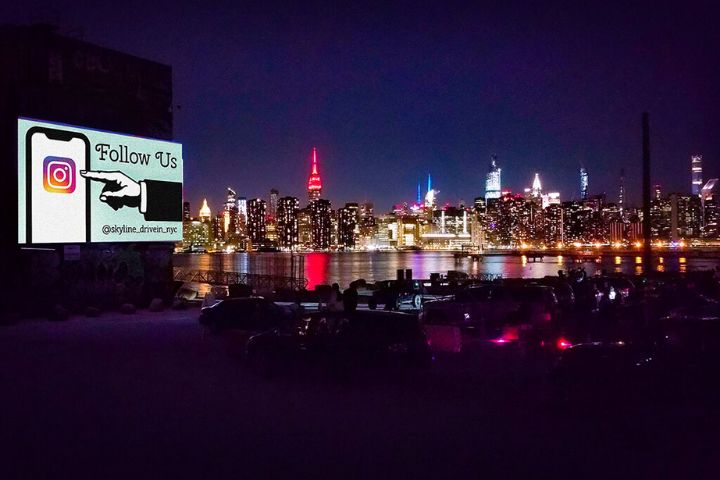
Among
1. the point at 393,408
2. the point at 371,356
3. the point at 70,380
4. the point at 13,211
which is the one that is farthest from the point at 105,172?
the point at 393,408

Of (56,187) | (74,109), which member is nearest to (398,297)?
(56,187)

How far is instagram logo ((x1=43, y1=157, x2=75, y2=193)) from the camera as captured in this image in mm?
30664

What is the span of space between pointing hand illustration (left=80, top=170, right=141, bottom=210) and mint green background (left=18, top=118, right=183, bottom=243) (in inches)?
6.5

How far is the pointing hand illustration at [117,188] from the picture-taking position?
32250 millimetres

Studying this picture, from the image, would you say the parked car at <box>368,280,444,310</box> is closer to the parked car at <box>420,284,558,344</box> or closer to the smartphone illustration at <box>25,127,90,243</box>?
the parked car at <box>420,284,558,344</box>

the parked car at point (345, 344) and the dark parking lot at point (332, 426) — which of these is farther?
the parked car at point (345, 344)

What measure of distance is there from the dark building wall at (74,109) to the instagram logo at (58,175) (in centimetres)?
106

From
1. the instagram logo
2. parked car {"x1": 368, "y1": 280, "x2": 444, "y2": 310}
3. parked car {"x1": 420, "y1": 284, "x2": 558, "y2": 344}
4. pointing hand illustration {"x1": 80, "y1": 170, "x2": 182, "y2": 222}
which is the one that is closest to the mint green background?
pointing hand illustration {"x1": 80, "y1": 170, "x2": 182, "y2": 222}

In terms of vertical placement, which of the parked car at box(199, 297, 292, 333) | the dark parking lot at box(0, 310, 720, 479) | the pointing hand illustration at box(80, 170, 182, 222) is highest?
the pointing hand illustration at box(80, 170, 182, 222)

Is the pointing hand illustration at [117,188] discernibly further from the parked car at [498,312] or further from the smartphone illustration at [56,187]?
the parked car at [498,312]

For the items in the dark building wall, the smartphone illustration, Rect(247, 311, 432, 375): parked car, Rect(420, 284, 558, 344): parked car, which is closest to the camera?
Rect(247, 311, 432, 375): parked car

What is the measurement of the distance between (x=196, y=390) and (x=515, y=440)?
18.8 ft

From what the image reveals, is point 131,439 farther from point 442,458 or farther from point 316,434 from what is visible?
point 442,458

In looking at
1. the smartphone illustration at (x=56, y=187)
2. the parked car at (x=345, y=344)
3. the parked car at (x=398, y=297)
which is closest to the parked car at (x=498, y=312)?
the parked car at (x=345, y=344)
